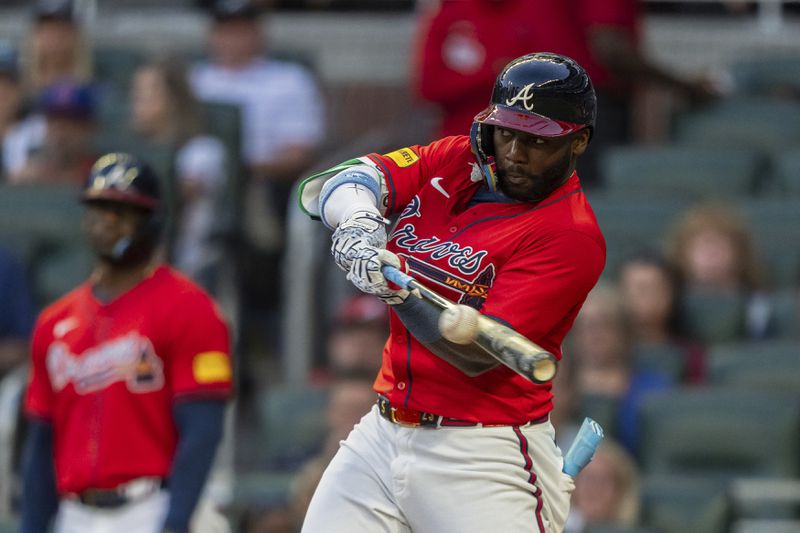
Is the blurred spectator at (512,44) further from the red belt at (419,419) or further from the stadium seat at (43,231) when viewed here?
the red belt at (419,419)

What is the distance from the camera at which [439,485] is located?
3320 mm

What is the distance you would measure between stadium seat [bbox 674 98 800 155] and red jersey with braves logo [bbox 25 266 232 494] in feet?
14.3

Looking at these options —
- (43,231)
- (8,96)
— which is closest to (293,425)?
(43,231)

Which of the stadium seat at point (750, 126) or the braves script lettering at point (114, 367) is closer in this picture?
the braves script lettering at point (114, 367)

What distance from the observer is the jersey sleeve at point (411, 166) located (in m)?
3.40

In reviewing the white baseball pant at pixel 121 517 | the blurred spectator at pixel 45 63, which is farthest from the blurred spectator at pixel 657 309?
the blurred spectator at pixel 45 63

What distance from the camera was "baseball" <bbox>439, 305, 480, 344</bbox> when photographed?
2.95 meters

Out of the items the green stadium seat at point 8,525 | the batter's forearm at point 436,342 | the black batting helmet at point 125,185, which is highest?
the batter's forearm at point 436,342

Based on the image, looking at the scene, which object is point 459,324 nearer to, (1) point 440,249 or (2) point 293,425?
(1) point 440,249

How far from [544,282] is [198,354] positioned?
68.3 inches

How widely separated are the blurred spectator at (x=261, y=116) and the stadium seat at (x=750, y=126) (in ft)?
7.02

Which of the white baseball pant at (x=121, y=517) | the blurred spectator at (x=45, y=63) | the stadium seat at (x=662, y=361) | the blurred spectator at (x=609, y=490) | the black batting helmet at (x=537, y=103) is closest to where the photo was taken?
the black batting helmet at (x=537, y=103)

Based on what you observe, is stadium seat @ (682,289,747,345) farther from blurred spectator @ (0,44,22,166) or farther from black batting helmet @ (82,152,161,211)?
blurred spectator @ (0,44,22,166)

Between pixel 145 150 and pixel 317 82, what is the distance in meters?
1.85
